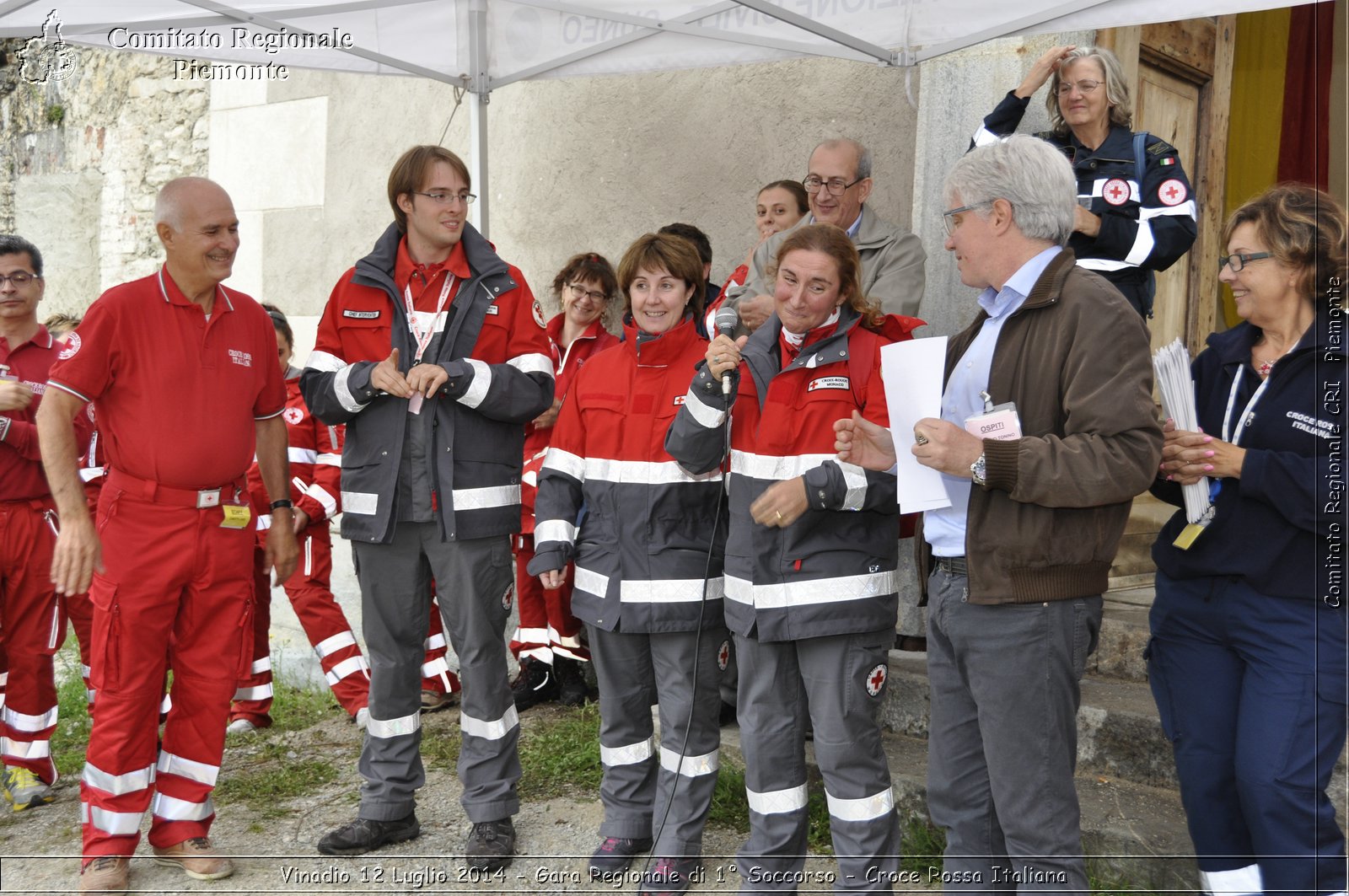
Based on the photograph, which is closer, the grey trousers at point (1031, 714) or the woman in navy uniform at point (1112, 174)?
the grey trousers at point (1031, 714)

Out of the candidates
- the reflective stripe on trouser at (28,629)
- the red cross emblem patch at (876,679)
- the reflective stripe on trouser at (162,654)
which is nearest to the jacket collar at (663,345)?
the red cross emblem patch at (876,679)

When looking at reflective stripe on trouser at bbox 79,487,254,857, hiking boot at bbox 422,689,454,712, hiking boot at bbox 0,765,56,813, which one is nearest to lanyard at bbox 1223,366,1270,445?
reflective stripe on trouser at bbox 79,487,254,857

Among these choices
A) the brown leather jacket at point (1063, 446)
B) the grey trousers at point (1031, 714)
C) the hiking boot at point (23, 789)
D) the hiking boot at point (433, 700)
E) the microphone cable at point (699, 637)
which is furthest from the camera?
the hiking boot at point (433, 700)

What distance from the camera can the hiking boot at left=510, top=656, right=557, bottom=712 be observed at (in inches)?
Result: 240

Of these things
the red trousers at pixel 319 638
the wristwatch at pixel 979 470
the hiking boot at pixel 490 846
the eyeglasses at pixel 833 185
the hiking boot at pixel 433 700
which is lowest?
the hiking boot at pixel 433 700

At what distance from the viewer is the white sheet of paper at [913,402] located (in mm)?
2996

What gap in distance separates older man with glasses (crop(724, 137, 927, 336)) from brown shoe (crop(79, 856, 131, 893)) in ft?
9.61

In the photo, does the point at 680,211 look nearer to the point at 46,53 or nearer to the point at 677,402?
the point at 677,402

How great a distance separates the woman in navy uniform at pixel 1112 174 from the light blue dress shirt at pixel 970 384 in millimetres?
982

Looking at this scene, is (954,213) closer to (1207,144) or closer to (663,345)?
(663,345)

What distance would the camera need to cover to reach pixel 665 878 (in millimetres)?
3871

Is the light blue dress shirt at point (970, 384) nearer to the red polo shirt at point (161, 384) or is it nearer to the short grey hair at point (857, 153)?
the short grey hair at point (857, 153)

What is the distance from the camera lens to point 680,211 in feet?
21.5

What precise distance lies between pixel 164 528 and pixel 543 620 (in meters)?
2.27
